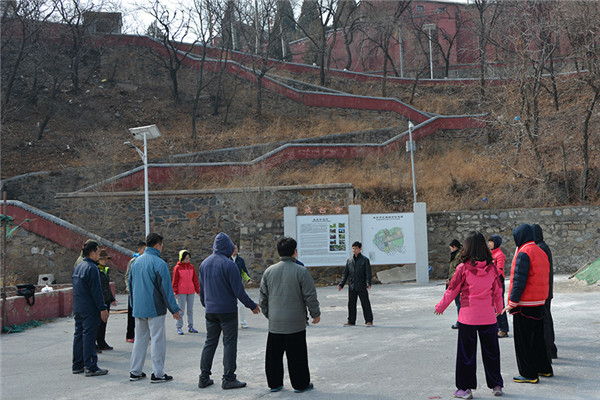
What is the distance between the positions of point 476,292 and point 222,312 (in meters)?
2.91

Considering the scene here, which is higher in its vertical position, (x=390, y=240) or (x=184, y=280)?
(x=390, y=240)

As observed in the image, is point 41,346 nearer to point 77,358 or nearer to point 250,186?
point 77,358

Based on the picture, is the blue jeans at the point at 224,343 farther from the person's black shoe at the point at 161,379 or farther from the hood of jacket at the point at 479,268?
the hood of jacket at the point at 479,268

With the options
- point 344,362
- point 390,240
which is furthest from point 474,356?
point 390,240

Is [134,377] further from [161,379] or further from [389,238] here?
[389,238]

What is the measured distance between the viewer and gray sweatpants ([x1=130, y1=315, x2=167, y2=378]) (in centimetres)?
691

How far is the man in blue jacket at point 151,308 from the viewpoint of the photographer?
22.7ft

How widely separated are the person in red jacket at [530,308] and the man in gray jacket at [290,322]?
2.29m

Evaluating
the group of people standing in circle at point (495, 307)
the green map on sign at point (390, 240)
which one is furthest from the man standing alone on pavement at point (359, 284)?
the green map on sign at point (390, 240)

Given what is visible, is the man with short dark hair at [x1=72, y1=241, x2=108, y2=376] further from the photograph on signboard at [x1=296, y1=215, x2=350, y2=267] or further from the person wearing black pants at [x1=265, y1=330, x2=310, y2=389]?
the photograph on signboard at [x1=296, y1=215, x2=350, y2=267]

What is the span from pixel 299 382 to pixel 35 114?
3165cm

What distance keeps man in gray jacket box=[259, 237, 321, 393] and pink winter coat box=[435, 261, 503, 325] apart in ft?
4.79

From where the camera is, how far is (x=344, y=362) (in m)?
7.57

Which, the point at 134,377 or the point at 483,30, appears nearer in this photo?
the point at 134,377
